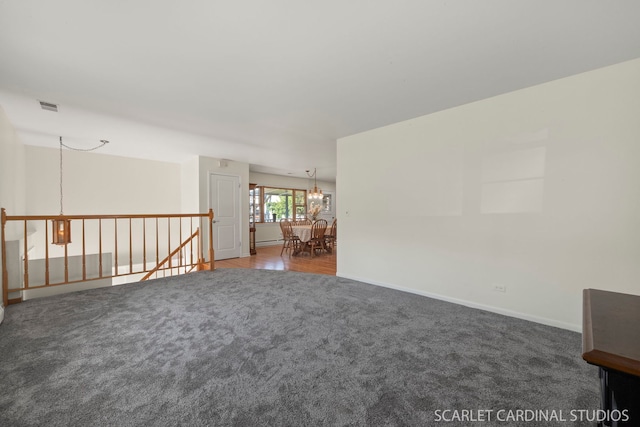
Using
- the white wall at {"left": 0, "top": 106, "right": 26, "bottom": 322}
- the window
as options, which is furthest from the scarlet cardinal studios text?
the window

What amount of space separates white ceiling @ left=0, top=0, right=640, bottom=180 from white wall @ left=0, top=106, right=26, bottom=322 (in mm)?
307

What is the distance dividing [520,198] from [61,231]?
18.2 feet

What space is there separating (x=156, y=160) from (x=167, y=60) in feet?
15.5

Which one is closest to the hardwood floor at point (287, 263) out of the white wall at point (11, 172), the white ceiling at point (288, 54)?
the white ceiling at point (288, 54)

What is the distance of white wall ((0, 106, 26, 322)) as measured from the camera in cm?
295

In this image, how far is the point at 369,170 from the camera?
3748 millimetres

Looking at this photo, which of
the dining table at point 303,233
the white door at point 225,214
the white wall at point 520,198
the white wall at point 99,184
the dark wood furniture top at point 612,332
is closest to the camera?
the dark wood furniture top at point 612,332

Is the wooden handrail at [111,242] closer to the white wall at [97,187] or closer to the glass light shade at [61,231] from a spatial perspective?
the white wall at [97,187]

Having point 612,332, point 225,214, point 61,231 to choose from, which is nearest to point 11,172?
point 61,231

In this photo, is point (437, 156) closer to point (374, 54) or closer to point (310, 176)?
point (374, 54)

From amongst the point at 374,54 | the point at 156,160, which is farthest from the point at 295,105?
the point at 156,160

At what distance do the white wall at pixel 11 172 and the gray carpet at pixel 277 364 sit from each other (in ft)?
3.71

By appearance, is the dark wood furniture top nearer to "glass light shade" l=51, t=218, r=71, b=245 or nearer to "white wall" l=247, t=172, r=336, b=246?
"glass light shade" l=51, t=218, r=71, b=245

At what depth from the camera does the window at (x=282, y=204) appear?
805 centimetres
